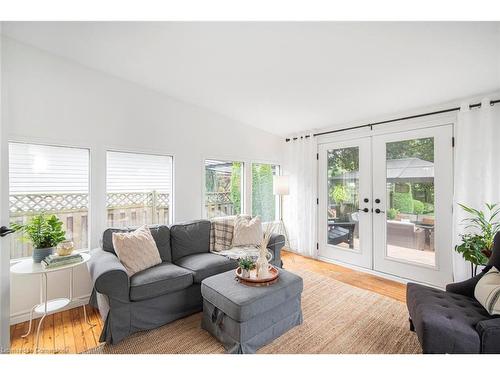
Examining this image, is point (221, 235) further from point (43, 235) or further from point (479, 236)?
point (479, 236)

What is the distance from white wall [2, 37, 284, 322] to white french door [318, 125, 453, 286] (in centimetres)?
199

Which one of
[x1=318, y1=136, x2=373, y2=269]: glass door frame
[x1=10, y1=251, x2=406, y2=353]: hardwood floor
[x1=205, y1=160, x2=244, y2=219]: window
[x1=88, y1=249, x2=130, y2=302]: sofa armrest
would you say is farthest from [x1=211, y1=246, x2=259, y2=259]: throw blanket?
[x1=318, y1=136, x2=373, y2=269]: glass door frame

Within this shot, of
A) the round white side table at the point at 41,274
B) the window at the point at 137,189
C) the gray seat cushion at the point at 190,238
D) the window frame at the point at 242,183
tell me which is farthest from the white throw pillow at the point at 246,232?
the round white side table at the point at 41,274

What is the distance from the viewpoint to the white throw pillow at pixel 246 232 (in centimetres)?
317

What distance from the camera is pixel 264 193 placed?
4.57 metres

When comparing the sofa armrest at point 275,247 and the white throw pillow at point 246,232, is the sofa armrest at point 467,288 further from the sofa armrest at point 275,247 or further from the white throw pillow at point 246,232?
the white throw pillow at point 246,232

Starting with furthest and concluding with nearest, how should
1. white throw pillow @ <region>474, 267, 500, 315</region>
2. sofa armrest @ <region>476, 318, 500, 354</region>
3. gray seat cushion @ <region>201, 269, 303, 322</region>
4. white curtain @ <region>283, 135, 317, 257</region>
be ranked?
white curtain @ <region>283, 135, 317, 257</region> → gray seat cushion @ <region>201, 269, 303, 322</region> → white throw pillow @ <region>474, 267, 500, 315</region> → sofa armrest @ <region>476, 318, 500, 354</region>

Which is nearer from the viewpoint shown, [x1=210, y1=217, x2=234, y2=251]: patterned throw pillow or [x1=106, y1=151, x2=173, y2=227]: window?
[x1=106, y1=151, x2=173, y2=227]: window

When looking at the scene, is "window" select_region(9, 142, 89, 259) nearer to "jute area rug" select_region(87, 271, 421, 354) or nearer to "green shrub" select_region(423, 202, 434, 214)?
"jute area rug" select_region(87, 271, 421, 354)

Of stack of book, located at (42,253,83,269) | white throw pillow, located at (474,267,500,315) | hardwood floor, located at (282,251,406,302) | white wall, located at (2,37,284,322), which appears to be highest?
white wall, located at (2,37,284,322)

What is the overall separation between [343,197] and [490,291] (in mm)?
2260

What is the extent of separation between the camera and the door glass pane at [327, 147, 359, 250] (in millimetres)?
3658

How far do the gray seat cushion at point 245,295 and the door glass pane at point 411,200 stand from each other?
1955 mm

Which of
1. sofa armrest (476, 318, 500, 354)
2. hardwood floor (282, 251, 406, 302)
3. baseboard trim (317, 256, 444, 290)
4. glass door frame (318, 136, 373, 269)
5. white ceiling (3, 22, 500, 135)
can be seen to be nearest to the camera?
sofa armrest (476, 318, 500, 354)
